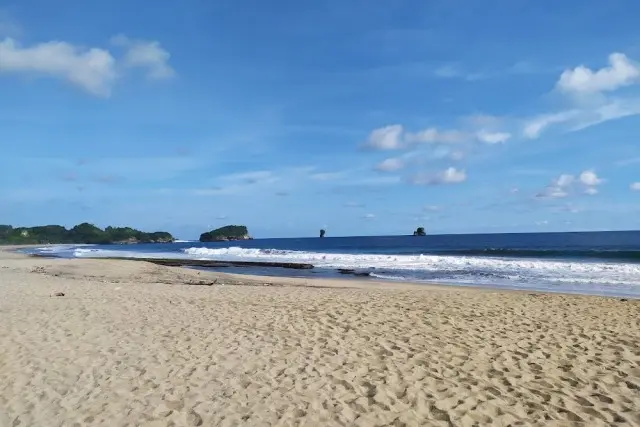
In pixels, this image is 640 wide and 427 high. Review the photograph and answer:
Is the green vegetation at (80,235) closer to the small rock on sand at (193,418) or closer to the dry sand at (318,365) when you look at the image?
the dry sand at (318,365)

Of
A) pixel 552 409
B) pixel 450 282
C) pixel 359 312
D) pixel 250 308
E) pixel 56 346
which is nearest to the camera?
pixel 552 409

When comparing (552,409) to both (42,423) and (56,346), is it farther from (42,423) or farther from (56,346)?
(56,346)

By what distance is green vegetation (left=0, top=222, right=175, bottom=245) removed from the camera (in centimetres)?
12451

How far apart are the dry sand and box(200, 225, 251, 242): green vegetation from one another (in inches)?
5658

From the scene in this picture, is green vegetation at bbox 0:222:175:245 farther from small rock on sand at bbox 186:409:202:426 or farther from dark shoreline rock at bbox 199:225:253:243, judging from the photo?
small rock on sand at bbox 186:409:202:426

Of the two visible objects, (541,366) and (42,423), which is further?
(541,366)

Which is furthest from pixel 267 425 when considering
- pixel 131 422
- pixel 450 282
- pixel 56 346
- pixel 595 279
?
pixel 595 279

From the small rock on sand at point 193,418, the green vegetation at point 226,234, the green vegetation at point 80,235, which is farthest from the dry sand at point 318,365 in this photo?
the green vegetation at point 226,234

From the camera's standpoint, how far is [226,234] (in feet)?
513

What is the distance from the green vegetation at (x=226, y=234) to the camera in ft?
499

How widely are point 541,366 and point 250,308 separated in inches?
254

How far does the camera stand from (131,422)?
4664 millimetres

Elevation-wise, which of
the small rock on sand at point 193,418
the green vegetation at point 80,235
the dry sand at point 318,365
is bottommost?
the small rock on sand at point 193,418

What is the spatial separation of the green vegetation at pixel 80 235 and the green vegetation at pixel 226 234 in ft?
42.6
